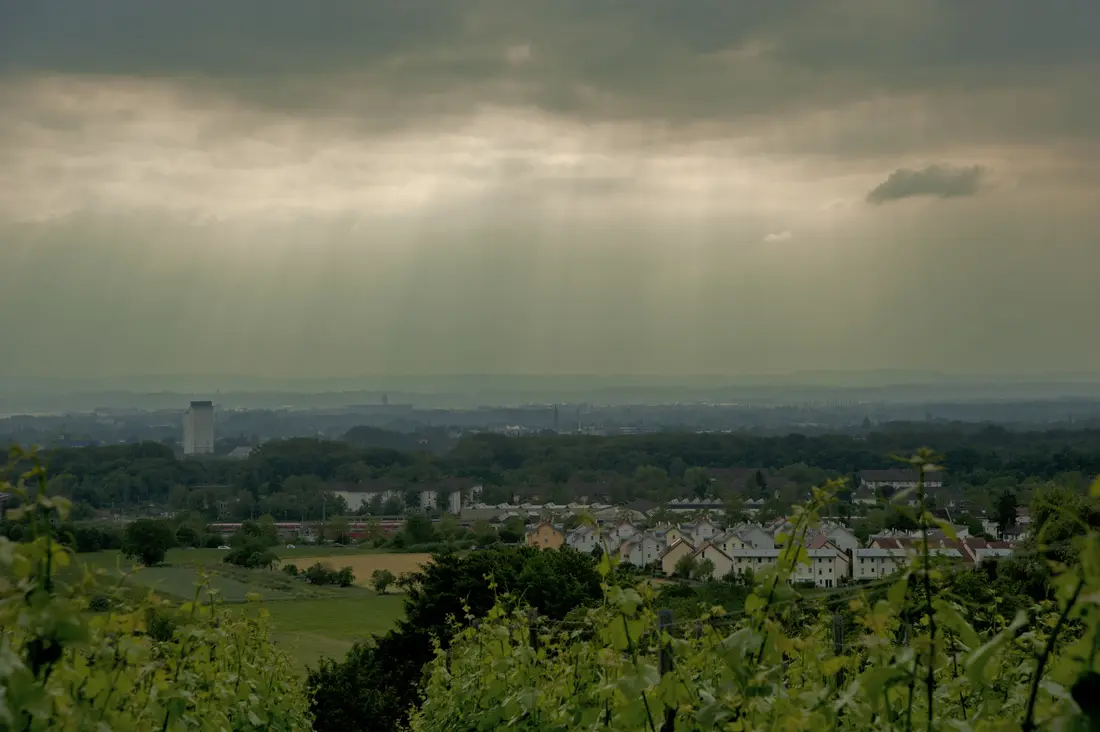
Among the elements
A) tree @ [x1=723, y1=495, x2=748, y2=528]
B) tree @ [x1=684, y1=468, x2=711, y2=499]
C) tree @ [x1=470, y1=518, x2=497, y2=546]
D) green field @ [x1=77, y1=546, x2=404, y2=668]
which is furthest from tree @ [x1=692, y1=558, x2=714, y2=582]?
tree @ [x1=684, y1=468, x2=711, y2=499]

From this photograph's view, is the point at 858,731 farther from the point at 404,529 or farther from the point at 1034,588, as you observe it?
the point at 404,529

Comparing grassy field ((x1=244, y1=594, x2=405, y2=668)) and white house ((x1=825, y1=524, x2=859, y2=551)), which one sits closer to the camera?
grassy field ((x1=244, y1=594, x2=405, y2=668))

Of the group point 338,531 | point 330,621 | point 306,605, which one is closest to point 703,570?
point 330,621

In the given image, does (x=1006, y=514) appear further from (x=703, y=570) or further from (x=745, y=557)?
(x=703, y=570)

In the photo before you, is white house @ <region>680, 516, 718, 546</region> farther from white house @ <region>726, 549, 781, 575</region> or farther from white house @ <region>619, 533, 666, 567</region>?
white house @ <region>726, 549, 781, 575</region>

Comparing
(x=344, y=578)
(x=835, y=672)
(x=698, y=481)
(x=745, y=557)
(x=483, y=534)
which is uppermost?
(x=835, y=672)
